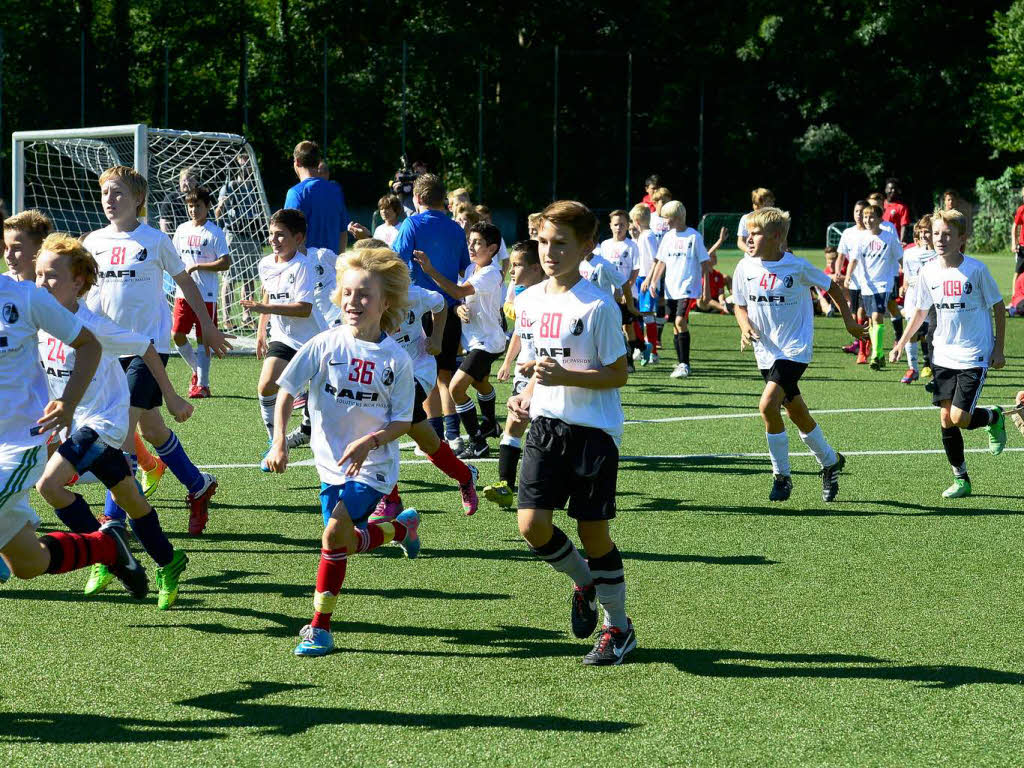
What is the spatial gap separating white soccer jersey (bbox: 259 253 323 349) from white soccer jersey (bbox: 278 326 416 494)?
3.48m

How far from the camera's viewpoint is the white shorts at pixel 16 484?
4879mm

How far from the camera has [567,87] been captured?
43.2m

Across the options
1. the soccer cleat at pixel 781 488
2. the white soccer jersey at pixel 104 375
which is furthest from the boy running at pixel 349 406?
the soccer cleat at pixel 781 488

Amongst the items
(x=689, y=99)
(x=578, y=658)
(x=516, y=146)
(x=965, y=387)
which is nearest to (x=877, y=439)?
(x=965, y=387)

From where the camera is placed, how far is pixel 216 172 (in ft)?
64.2

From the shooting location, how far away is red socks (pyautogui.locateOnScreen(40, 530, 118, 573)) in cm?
537

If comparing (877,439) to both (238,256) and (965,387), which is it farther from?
(238,256)

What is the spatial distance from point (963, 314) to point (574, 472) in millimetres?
4512

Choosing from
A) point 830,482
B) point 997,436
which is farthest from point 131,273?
point 997,436

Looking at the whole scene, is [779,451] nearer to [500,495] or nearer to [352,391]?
[500,495]

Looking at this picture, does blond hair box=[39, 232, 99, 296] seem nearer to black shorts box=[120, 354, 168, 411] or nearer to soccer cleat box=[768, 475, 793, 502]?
black shorts box=[120, 354, 168, 411]

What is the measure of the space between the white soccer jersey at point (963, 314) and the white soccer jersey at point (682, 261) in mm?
6878

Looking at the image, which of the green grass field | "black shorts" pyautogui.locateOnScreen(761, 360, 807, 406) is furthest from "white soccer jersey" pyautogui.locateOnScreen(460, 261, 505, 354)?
"black shorts" pyautogui.locateOnScreen(761, 360, 807, 406)

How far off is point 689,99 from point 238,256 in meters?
28.9
